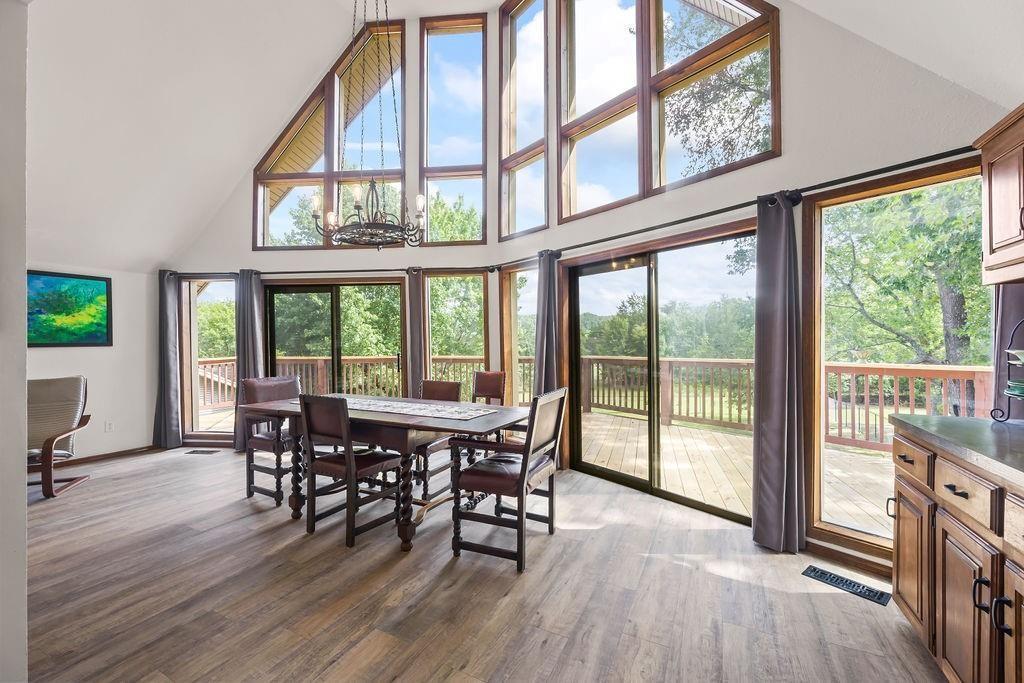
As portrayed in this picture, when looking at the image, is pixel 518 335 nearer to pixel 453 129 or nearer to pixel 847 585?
pixel 453 129

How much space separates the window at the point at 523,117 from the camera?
186 inches

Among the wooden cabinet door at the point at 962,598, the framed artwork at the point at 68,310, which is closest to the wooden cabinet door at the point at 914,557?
the wooden cabinet door at the point at 962,598

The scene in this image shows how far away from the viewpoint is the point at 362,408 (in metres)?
3.36

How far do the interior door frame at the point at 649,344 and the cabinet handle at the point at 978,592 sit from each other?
173cm

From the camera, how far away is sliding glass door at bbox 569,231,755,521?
10.5ft

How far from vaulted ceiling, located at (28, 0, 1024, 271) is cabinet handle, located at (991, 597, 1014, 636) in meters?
1.92

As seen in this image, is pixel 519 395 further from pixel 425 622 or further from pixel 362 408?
pixel 425 622

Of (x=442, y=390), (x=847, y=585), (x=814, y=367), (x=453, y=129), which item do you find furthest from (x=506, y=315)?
(x=847, y=585)

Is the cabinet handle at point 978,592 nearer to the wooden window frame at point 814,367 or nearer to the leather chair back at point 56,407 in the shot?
the wooden window frame at point 814,367

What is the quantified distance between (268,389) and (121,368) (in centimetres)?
256

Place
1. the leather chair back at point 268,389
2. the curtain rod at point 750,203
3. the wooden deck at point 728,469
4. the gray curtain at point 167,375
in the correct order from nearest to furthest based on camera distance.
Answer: the curtain rod at point 750,203, the wooden deck at point 728,469, the leather chair back at point 268,389, the gray curtain at point 167,375

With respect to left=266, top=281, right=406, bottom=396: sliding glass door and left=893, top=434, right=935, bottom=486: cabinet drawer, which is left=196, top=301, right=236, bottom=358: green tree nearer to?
left=266, top=281, right=406, bottom=396: sliding glass door

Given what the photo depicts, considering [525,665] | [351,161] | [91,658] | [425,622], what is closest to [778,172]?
[525,665]

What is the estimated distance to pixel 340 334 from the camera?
546cm
